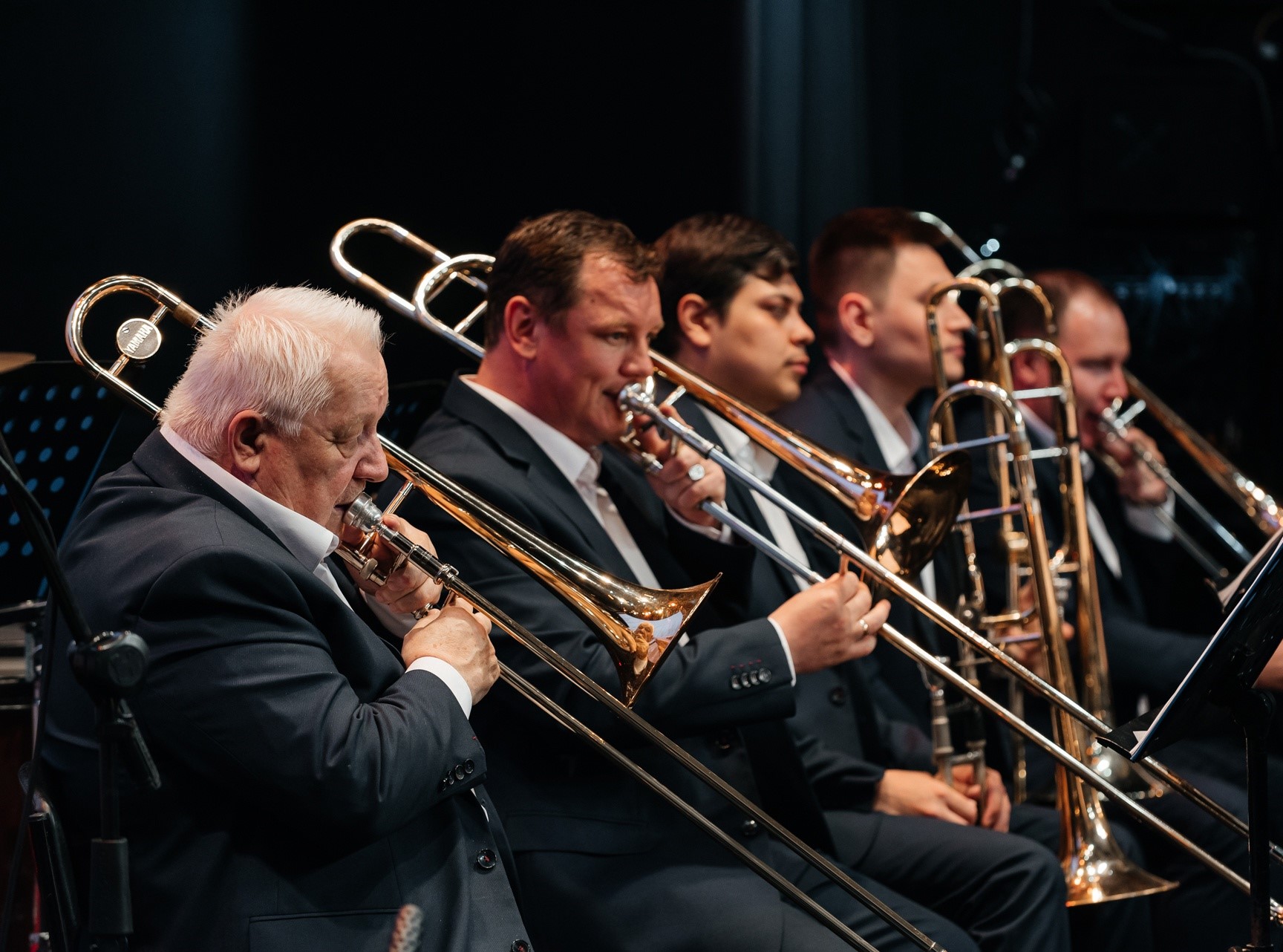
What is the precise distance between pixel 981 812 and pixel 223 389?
1961mm

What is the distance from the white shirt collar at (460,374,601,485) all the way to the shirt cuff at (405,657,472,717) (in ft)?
2.50

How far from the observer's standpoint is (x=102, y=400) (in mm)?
2236

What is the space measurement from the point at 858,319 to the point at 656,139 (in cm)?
76

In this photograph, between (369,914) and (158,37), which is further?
(158,37)

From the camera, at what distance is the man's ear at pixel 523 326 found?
279cm

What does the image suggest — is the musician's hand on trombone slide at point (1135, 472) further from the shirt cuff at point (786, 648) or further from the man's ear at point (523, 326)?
the man's ear at point (523, 326)

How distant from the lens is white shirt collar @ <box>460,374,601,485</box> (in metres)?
2.73

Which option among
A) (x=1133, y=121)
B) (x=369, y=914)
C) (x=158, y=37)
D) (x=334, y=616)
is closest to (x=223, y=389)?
(x=334, y=616)

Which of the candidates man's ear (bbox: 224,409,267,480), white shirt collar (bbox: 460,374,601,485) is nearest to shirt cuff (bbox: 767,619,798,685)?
white shirt collar (bbox: 460,374,601,485)

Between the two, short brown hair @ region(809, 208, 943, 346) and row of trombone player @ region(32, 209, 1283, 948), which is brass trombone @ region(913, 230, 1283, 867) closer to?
row of trombone player @ region(32, 209, 1283, 948)

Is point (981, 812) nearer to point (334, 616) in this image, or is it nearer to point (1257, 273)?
point (334, 616)

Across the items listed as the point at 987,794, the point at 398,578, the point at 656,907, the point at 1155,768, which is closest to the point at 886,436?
the point at 987,794

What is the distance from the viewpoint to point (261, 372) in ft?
6.35

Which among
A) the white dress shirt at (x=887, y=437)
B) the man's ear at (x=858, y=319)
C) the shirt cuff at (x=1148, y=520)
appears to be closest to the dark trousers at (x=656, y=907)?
the white dress shirt at (x=887, y=437)
